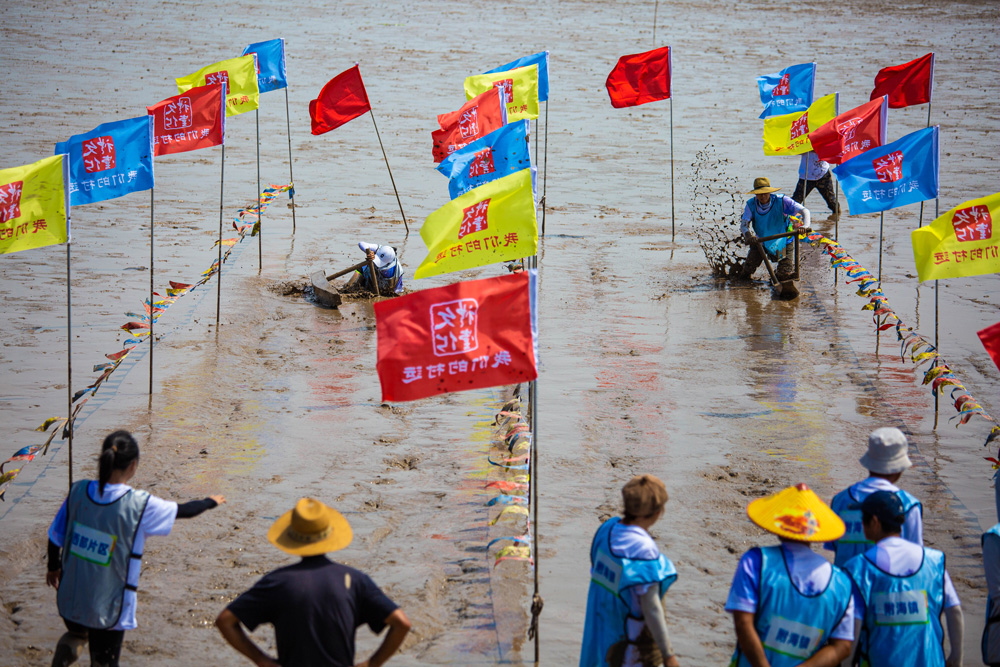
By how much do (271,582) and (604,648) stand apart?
152 cm

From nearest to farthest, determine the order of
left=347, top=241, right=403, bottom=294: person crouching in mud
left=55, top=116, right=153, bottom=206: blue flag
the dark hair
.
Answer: the dark hair
left=55, top=116, right=153, bottom=206: blue flag
left=347, top=241, right=403, bottom=294: person crouching in mud

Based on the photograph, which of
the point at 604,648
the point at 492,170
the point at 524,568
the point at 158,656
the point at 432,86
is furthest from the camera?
the point at 432,86

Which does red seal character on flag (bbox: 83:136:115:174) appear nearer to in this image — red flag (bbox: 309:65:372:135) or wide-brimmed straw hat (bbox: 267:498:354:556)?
wide-brimmed straw hat (bbox: 267:498:354:556)

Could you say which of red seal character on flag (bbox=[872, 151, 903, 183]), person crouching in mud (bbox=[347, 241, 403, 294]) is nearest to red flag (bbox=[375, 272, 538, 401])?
red seal character on flag (bbox=[872, 151, 903, 183])

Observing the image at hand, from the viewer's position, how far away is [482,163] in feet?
30.2

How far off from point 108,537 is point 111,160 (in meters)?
4.80

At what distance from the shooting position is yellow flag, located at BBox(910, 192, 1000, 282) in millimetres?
→ 7926

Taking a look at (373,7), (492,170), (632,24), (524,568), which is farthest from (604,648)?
(373,7)

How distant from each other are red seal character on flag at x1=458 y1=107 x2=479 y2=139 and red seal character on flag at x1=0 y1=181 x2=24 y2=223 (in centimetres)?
528

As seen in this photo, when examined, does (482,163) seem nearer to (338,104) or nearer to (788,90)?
(338,104)

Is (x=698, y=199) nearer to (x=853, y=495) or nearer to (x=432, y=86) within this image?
(x=432, y=86)

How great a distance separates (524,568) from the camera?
6.70 meters

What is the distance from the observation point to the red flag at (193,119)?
36.0ft

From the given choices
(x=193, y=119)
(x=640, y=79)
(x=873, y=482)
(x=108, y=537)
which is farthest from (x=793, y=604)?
(x=640, y=79)
